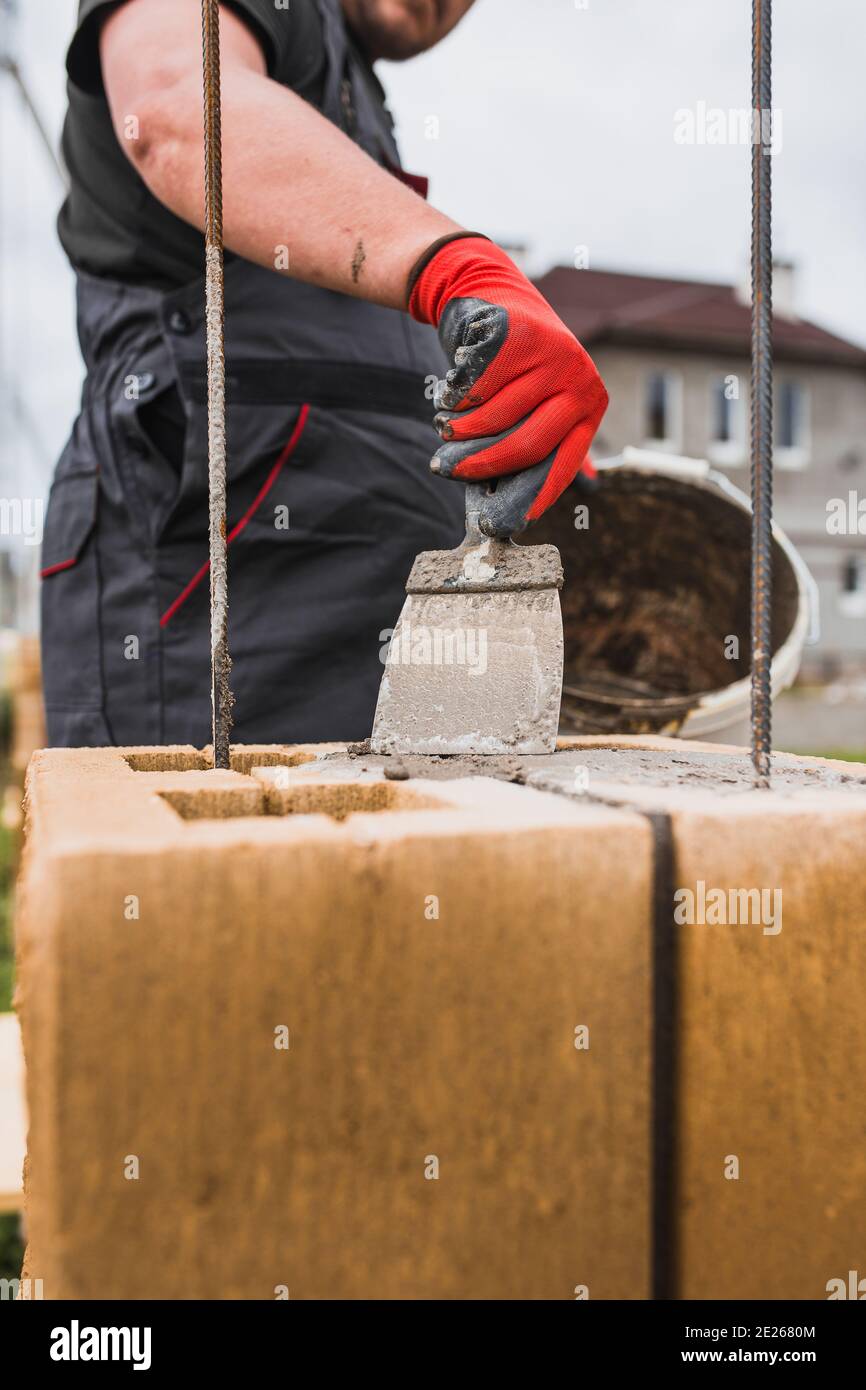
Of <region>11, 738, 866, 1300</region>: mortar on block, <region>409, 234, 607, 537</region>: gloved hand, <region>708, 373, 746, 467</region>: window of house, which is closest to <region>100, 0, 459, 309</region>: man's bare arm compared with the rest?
<region>409, 234, 607, 537</region>: gloved hand

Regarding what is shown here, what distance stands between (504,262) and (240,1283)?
3.69 ft

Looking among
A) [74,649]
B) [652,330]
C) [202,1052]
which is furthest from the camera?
[652,330]

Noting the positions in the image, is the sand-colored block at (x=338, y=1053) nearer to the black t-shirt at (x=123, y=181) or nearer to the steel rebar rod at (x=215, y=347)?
the steel rebar rod at (x=215, y=347)

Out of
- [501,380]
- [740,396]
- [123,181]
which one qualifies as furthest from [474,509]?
[740,396]

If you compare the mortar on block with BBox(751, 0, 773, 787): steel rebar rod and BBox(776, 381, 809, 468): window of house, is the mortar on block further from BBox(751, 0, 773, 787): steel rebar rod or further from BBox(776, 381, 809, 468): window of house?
BBox(776, 381, 809, 468): window of house

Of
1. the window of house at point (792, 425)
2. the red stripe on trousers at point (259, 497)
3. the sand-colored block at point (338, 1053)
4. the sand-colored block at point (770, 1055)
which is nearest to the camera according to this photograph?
the sand-colored block at point (338, 1053)

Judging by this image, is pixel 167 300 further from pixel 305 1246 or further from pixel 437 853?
pixel 305 1246

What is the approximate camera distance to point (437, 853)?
78cm

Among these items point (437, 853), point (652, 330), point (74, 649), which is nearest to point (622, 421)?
point (652, 330)

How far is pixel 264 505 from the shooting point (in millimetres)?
1967

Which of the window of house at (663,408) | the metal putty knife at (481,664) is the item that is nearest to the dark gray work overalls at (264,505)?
the metal putty knife at (481,664)

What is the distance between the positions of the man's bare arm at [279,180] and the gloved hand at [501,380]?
8 centimetres

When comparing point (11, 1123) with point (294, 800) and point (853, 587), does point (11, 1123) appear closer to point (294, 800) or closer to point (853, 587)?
point (294, 800)

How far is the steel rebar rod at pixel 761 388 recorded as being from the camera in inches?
40.6
